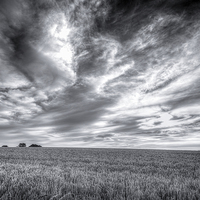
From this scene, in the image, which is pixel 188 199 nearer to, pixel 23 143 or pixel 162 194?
pixel 162 194

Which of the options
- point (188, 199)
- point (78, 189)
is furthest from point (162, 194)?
point (78, 189)

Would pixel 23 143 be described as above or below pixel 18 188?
above

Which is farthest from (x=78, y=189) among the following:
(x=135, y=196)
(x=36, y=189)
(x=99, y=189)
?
(x=135, y=196)

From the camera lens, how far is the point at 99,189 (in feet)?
13.3

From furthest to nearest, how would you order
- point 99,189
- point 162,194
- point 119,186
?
point 119,186
point 99,189
point 162,194

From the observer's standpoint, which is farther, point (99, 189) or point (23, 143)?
point (23, 143)

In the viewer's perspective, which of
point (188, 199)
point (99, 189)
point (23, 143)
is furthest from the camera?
Result: point (23, 143)

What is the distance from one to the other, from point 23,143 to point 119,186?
11402 cm

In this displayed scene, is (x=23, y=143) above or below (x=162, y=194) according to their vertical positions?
above

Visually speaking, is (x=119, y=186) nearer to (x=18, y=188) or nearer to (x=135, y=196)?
(x=135, y=196)

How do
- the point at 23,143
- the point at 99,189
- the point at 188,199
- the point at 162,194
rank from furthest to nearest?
the point at 23,143
the point at 99,189
the point at 162,194
the point at 188,199

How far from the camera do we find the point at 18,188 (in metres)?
4.00

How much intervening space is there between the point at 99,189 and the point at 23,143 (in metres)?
114

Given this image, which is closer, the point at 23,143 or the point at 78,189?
the point at 78,189
